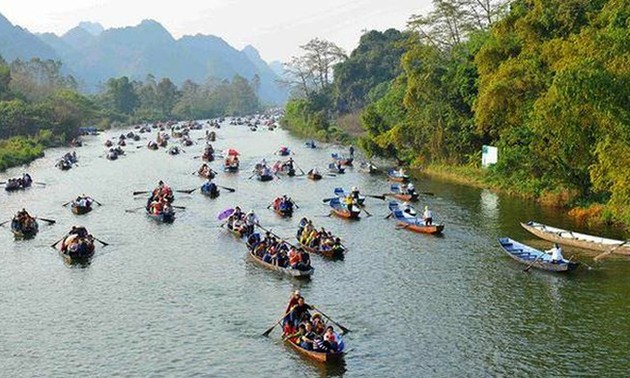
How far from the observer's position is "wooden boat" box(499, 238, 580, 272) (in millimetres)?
32719

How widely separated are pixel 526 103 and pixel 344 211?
1490 centimetres

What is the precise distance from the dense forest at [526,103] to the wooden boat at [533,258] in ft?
20.1

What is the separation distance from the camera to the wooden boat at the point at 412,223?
41.2 m

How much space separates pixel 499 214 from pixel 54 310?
28880 mm

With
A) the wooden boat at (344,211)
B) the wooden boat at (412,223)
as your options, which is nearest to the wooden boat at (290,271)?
the wooden boat at (412,223)

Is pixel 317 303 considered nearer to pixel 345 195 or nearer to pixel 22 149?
pixel 345 195

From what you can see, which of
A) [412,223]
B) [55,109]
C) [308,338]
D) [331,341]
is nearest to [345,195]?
[412,223]

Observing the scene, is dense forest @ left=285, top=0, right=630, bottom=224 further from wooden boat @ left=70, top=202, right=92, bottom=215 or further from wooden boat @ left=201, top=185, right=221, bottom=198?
wooden boat @ left=70, top=202, right=92, bottom=215

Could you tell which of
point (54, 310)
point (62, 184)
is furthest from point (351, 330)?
point (62, 184)

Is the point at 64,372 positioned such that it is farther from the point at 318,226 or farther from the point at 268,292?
the point at 318,226

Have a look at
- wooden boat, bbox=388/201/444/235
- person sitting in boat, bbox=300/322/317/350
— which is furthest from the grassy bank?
person sitting in boat, bbox=300/322/317/350

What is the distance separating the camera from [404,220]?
44375mm

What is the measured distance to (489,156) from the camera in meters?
59.2

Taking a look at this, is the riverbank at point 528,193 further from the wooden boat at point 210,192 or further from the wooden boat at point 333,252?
the wooden boat at point 210,192
